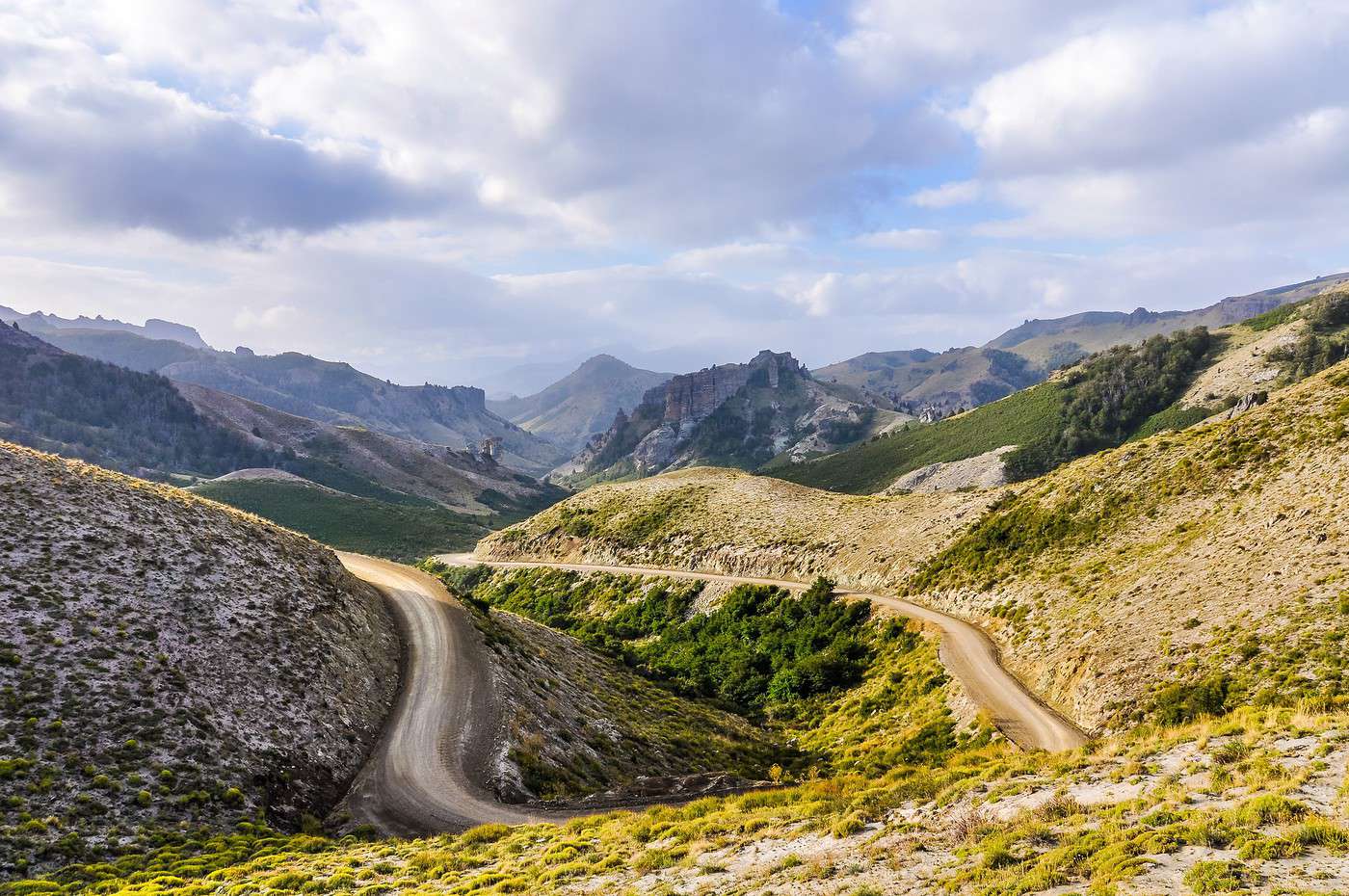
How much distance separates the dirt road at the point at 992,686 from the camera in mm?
29672

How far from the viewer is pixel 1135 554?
41625 mm

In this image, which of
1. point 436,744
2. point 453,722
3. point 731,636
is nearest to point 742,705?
point 731,636

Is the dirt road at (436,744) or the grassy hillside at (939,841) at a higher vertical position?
the grassy hillside at (939,841)

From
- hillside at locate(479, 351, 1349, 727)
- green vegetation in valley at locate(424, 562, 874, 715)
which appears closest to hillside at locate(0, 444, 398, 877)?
green vegetation in valley at locate(424, 562, 874, 715)

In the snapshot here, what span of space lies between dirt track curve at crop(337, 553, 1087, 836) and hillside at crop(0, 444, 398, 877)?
1583mm

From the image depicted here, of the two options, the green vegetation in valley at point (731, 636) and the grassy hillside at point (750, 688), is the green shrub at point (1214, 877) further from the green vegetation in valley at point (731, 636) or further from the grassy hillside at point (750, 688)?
the green vegetation in valley at point (731, 636)

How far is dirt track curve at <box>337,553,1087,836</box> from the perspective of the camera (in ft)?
85.5

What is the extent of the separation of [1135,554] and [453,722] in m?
42.7

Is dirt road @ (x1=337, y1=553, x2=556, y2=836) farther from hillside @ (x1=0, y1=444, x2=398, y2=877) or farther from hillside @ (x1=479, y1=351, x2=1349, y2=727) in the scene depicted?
hillside @ (x1=479, y1=351, x2=1349, y2=727)

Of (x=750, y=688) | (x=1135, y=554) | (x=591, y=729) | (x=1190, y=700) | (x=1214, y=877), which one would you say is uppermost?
(x=1135, y=554)

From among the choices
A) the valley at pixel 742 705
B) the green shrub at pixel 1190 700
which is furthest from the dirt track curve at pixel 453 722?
the green shrub at pixel 1190 700

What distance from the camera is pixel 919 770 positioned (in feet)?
80.6

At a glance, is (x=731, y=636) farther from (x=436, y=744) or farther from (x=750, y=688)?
(x=436, y=744)

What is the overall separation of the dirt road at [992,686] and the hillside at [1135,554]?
3.83ft
